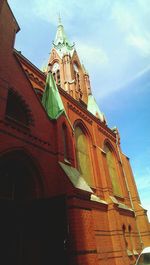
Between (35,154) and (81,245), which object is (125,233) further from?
(35,154)

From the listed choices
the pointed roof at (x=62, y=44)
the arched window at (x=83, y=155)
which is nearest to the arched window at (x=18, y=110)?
Answer: the arched window at (x=83, y=155)

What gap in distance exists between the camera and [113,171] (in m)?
17.4

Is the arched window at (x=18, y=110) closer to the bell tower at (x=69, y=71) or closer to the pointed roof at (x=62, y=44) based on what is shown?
the bell tower at (x=69, y=71)

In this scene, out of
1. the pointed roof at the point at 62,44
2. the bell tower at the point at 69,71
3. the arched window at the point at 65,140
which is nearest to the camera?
the arched window at the point at 65,140

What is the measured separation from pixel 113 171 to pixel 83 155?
464cm

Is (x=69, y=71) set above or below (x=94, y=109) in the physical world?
above

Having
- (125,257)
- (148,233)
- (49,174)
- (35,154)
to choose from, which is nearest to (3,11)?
(35,154)

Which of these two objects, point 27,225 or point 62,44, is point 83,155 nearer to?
point 27,225

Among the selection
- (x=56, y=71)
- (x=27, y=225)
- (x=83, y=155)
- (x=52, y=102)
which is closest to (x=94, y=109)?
(x=56, y=71)

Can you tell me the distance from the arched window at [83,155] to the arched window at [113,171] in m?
3.20

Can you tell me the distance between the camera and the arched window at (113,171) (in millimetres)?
16281

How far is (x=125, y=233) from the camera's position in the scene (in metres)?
13.6

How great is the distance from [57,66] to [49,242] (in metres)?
23.6

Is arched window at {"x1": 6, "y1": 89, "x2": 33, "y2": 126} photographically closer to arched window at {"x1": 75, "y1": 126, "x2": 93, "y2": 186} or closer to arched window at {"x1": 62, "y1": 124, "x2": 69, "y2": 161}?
arched window at {"x1": 62, "y1": 124, "x2": 69, "y2": 161}
